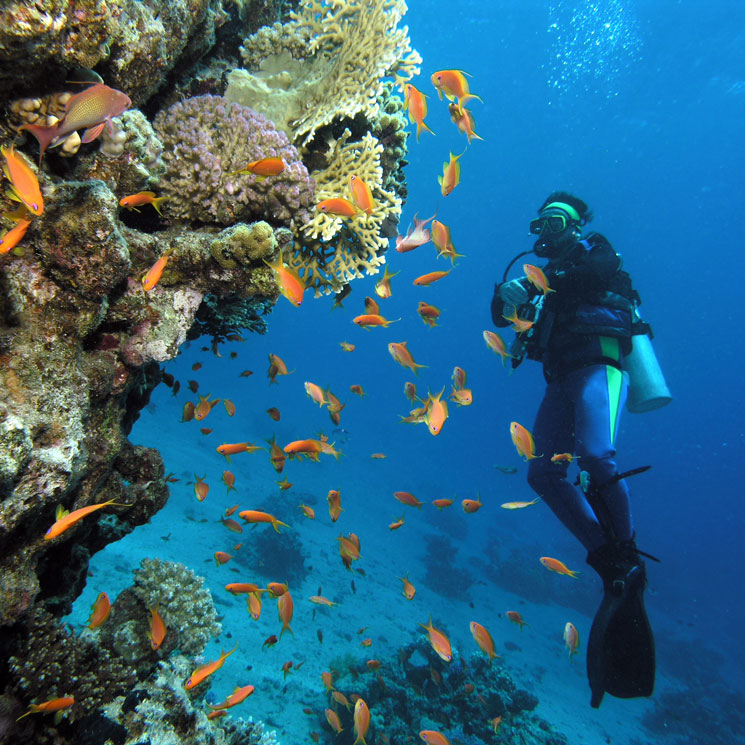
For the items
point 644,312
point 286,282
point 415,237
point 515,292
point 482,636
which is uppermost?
point 644,312

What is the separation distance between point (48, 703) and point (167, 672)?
1.13m

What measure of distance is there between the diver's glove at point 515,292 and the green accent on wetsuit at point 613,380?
143 cm

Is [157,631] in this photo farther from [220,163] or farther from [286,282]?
[220,163]

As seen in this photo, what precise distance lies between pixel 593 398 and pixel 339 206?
16.8 ft

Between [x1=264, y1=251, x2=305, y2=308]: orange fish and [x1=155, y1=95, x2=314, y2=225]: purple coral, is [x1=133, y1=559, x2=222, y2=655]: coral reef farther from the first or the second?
[x1=155, y1=95, x2=314, y2=225]: purple coral

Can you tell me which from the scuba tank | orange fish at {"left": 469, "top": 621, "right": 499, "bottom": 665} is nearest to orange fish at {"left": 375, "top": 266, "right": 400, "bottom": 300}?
orange fish at {"left": 469, "top": 621, "right": 499, "bottom": 665}

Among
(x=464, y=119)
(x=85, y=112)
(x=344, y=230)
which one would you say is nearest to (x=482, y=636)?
(x=344, y=230)

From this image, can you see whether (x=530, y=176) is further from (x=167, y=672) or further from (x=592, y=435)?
(x=167, y=672)

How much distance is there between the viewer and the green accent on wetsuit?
6.39 m

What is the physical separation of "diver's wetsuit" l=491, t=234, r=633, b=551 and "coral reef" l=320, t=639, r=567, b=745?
460 centimetres

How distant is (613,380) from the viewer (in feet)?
21.4

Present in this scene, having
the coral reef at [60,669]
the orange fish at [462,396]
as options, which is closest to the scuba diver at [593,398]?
the orange fish at [462,396]

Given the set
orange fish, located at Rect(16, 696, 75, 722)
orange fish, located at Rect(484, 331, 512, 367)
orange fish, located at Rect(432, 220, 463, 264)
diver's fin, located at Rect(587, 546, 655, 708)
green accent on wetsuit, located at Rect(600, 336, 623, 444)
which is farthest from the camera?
green accent on wetsuit, located at Rect(600, 336, 623, 444)

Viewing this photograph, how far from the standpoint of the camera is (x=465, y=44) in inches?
1646
